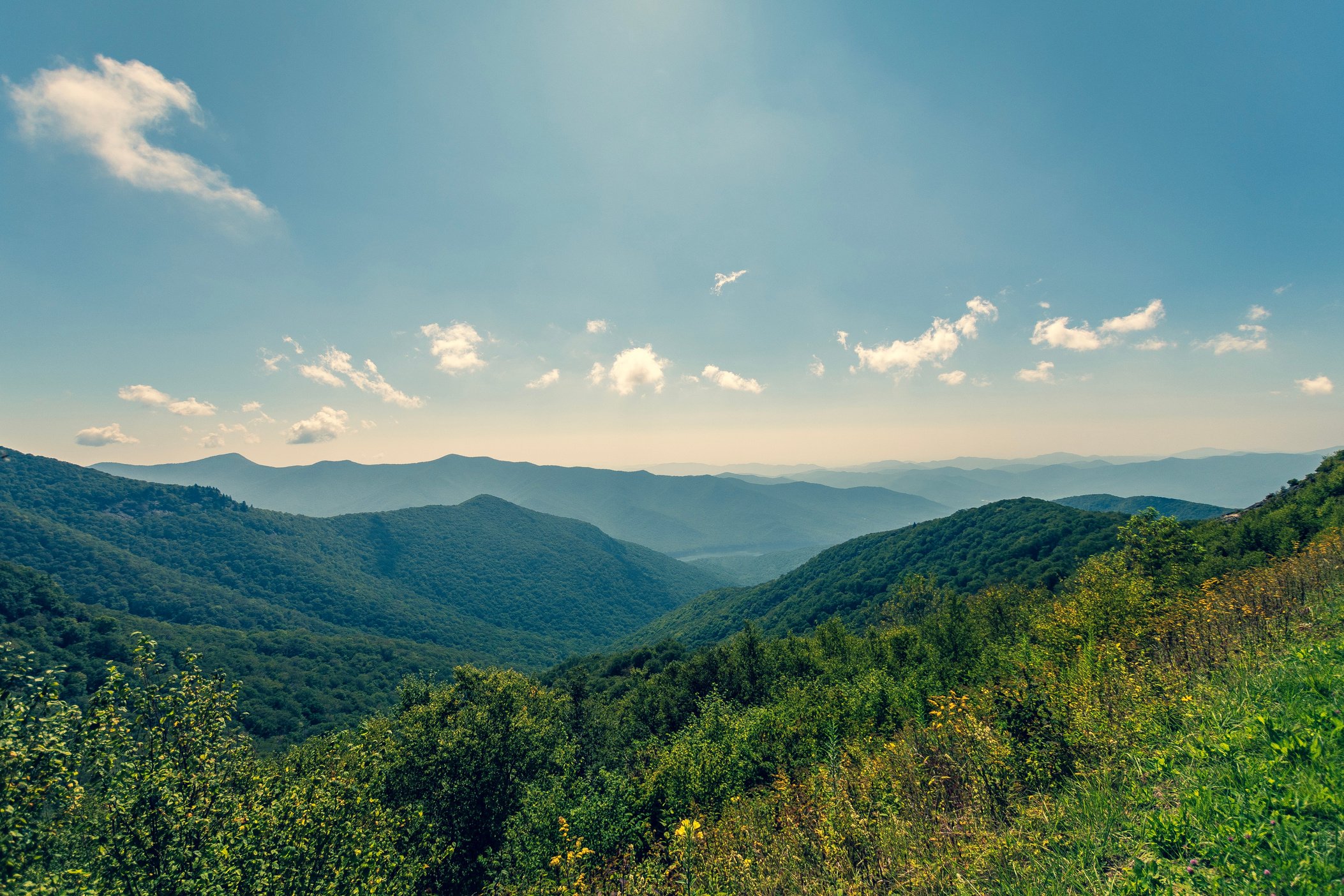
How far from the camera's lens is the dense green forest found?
657 cm

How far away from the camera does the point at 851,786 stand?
13156mm

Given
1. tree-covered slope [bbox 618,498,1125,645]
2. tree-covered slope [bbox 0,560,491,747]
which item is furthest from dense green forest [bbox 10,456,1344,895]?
tree-covered slope [bbox 0,560,491,747]

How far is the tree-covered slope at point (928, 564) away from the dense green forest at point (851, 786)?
6620 cm

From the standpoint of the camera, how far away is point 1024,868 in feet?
23.2

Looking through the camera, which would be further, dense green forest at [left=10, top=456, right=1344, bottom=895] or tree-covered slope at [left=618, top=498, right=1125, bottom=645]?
tree-covered slope at [left=618, top=498, right=1125, bottom=645]

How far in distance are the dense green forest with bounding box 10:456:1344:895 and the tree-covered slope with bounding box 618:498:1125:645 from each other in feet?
217

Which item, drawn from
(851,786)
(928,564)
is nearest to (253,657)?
(851,786)

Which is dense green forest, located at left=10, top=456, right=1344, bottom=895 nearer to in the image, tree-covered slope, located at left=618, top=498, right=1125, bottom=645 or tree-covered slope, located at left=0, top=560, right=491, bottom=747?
tree-covered slope, located at left=618, top=498, right=1125, bottom=645

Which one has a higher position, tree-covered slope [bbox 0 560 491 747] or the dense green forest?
the dense green forest

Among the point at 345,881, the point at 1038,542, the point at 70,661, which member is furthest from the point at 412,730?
the point at 70,661

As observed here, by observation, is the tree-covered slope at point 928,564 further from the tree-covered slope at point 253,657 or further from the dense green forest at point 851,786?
the tree-covered slope at point 253,657

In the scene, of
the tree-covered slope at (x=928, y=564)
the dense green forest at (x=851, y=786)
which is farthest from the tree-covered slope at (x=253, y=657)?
the dense green forest at (x=851, y=786)

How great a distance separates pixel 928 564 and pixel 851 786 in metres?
124

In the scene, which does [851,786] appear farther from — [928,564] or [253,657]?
[253,657]
